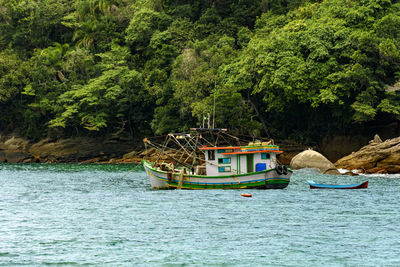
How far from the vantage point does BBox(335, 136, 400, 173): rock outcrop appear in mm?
48000

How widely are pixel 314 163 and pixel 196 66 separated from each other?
2021cm

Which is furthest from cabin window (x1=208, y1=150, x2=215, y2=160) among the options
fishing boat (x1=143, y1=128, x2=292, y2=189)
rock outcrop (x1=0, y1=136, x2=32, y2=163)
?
rock outcrop (x1=0, y1=136, x2=32, y2=163)

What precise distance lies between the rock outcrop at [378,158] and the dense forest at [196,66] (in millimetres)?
5869

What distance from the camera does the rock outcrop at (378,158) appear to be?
1890 inches

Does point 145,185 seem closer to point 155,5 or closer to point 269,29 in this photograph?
point 269,29

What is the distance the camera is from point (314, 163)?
5350cm

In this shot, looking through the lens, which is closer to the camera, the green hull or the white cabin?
the green hull

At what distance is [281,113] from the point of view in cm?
6681

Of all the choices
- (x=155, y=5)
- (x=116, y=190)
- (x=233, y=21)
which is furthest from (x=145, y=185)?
(x=155, y=5)

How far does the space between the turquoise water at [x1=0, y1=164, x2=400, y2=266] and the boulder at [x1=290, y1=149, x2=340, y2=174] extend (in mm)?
11583

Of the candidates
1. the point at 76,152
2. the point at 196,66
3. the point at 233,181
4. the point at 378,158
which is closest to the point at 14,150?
the point at 76,152

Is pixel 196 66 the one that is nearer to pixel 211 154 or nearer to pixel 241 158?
pixel 211 154

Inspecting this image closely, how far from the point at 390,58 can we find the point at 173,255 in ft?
135

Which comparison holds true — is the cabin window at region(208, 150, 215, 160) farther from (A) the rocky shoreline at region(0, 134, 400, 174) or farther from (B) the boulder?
(A) the rocky shoreline at region(0, 134, 400, 174)
